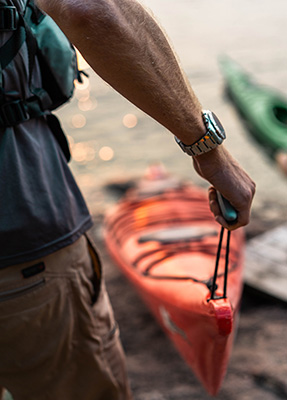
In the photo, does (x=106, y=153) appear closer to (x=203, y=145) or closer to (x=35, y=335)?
(x=35, y=335)

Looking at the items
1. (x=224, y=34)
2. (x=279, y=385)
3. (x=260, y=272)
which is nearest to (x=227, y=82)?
(x=260, y=272)

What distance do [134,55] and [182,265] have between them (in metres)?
1.88

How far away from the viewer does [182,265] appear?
8.81 ft

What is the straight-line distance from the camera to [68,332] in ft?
4.38

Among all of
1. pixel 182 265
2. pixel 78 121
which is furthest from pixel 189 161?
pixel 182 265

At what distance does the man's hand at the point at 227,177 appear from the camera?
3.61 feet

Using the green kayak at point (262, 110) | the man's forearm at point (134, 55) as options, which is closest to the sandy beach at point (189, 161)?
the man's forearm at point (134, 55)

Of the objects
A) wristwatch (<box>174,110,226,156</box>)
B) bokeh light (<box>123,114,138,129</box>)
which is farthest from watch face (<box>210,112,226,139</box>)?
bokeh light (<box>123,114,138,129</box>)

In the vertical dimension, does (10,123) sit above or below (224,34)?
above

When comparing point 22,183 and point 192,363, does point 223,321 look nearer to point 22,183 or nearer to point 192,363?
point 22,183

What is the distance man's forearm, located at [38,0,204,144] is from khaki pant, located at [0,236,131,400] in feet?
1.70

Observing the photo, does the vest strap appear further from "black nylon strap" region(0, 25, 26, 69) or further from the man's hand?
the man's hand

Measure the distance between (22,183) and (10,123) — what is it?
0.16 metres

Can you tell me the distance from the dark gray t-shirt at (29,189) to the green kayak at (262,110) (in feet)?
17.4
